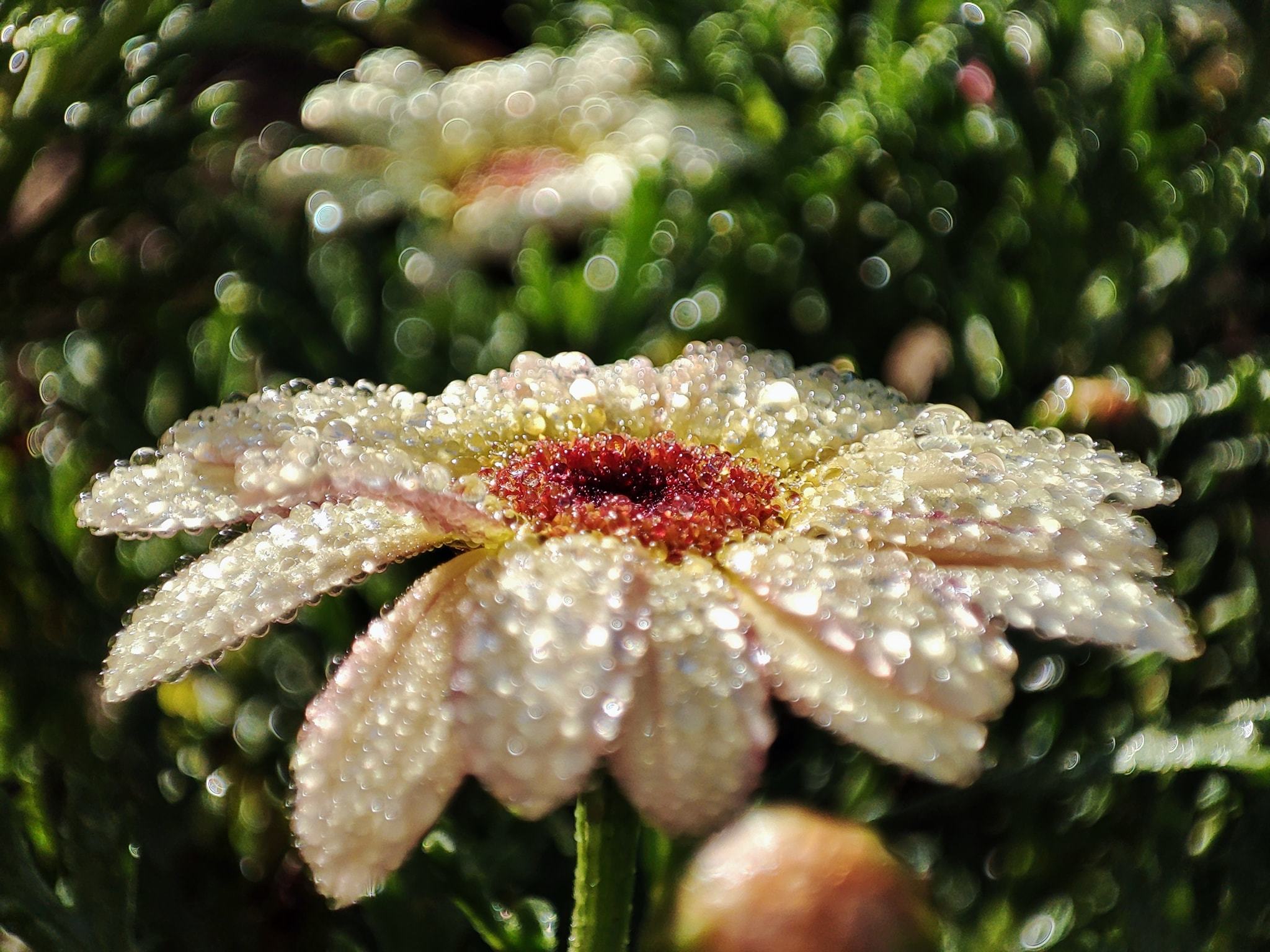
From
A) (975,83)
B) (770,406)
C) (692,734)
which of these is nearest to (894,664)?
(692,734)

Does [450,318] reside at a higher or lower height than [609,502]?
lower

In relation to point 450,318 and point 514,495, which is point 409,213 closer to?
point 450,318

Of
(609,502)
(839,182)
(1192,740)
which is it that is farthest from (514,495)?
(839,182)

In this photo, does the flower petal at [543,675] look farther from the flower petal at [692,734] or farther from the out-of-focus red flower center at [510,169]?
the out-of-focus red flower center at [510,169]

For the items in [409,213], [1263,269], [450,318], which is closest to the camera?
[450,318]

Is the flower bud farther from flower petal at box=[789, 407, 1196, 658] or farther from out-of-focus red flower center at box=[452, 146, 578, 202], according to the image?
out-of-focus red flower center at box=[452, 146, 578, 202]

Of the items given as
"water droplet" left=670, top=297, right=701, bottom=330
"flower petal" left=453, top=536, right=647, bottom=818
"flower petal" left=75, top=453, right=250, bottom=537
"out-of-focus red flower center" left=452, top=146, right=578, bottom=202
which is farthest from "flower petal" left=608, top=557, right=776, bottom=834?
"out-of-focus red flower center" left=452, top=146, right=578, bottom=202

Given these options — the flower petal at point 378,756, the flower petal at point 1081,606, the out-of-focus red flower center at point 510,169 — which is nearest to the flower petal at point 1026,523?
the flower petal at point 1081,606
